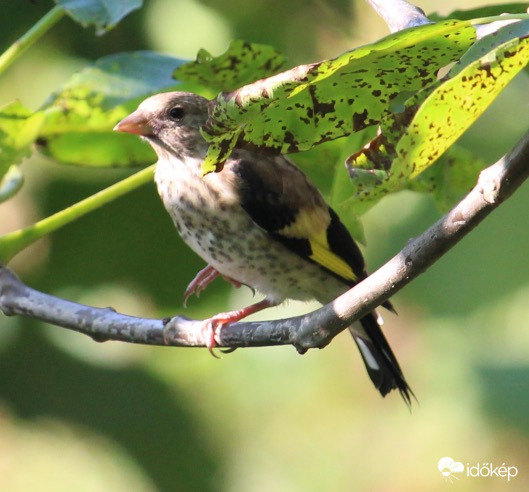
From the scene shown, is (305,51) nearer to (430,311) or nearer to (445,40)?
(430,311)

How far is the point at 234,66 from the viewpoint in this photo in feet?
6.54

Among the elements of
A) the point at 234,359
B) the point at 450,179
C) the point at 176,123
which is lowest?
the point at 234,359

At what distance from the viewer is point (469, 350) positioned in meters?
3.28

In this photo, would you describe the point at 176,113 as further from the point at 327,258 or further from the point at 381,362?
the point at 381,362

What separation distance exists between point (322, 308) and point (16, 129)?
767 millimetres

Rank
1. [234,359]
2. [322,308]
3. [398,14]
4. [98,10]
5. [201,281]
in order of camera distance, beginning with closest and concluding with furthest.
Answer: [322,308], [398,14], [98,10], [201,281], [234,359]

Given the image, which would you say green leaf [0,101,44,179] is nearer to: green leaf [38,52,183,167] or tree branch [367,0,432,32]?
green leaf [38,52,183,167]

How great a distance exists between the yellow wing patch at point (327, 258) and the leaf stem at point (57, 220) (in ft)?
2.33

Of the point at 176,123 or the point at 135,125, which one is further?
the point at 176,123

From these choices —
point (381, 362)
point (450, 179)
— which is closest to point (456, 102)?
point (450, 179)

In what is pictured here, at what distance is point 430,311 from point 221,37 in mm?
1248

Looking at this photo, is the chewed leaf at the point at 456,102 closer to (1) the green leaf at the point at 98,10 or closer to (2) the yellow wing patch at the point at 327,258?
(1) the green leaf at the point at 98,10

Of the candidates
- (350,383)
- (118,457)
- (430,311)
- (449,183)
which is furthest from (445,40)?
(350,383)

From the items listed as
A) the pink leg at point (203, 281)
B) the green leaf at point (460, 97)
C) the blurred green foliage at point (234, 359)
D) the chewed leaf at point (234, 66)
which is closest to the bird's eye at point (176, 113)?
the blurred green foliage at point (234, 359)
